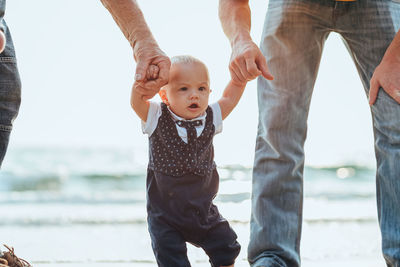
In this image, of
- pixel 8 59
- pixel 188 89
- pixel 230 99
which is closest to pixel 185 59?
pixel 188 89

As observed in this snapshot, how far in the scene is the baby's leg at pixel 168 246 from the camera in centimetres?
179

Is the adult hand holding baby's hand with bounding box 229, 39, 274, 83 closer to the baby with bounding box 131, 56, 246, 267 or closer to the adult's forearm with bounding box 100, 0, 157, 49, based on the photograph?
the baby with bounding box 131, 56, 246, 267

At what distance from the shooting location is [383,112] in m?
1.72

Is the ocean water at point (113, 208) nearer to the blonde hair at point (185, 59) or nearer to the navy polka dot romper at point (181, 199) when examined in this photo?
the navy polka dot romper at point (181, 199)

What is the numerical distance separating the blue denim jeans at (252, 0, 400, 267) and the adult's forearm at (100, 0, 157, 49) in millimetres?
565

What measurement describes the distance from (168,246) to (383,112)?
0.94 metres

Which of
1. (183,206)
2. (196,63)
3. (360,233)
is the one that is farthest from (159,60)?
(360,233)

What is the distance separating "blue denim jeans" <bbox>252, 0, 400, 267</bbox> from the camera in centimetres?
179

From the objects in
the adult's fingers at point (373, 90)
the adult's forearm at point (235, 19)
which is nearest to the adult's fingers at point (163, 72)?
the adult's forearm at point (235, 19)

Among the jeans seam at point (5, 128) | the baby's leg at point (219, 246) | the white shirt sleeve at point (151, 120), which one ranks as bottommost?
the baby's leg at point (219, 246)

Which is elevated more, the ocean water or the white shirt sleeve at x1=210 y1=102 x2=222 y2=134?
the white shirt sleeve at x1=210 y1=102 x2=222 y2=134

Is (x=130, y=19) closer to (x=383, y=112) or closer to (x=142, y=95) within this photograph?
(x=142, y=95)

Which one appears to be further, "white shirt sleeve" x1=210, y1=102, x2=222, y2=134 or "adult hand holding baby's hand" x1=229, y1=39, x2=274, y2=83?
"white shirt sleeve" x1=210, y1=102, x2=222, y2=134

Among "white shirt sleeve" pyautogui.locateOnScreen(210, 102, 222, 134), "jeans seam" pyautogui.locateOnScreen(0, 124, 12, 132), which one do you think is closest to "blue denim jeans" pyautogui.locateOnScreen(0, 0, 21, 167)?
"jeans seam" pyautogui.locateOnScreen(0, 124, 12, 132)
